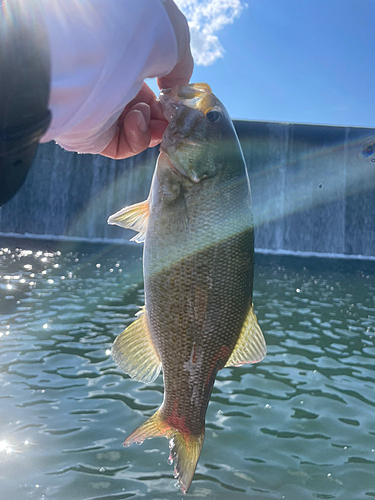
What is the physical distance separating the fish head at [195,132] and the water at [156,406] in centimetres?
364

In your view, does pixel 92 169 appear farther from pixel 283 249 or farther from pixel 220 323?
pixel 220 323

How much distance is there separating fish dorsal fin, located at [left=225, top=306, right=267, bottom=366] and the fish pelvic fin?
47 centimetres

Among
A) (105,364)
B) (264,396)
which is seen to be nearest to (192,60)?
(264,396)

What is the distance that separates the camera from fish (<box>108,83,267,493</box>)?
2162mm

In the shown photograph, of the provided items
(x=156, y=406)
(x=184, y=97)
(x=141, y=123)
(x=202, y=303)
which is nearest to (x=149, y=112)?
(x=141, y=123)

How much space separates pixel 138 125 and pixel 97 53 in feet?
2.88

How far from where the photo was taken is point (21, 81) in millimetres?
1307

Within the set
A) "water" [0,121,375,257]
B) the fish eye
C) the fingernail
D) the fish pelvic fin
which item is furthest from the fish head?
"water" [0,121,375,257]

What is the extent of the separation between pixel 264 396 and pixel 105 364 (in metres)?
2.73

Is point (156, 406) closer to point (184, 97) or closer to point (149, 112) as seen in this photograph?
point (149, 112)

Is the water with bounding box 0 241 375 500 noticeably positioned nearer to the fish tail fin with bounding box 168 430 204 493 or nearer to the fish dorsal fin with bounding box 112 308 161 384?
the fish tail fin with bounding box 168 430 204 493

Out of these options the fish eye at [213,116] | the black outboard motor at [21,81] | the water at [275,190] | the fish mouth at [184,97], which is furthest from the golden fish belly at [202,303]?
the water at [275,190]

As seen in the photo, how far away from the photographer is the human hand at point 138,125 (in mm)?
2367

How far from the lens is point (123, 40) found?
5.10ft
